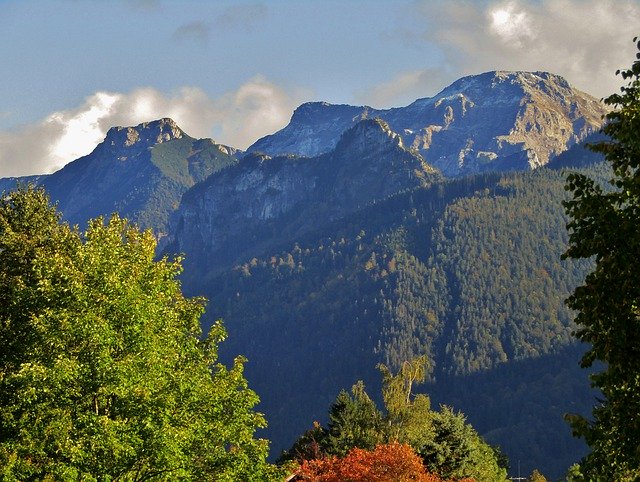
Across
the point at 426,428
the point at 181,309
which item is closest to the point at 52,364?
the point at 181,309

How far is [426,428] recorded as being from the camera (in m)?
75.2

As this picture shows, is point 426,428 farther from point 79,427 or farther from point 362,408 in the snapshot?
point 79,427

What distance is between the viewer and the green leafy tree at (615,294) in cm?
2022

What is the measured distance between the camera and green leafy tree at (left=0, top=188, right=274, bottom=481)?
94.9ft

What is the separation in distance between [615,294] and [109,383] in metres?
17.3

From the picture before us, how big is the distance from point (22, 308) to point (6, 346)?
1638 millimetres

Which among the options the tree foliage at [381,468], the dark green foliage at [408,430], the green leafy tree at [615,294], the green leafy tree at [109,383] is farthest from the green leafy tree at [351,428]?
the green leafy tree at [615,294]

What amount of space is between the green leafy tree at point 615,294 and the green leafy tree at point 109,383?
47.8ft

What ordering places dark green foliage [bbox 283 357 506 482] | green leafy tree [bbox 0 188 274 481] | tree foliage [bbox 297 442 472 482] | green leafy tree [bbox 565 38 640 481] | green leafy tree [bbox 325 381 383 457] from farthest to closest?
1. green leafy tree [bbox 325 381 383 457]
2. dark green foliage [bbox 283 357 506 482]
3. tree foliage [bbox 297 442 472 482]
4. green leafy tree [bbox 0 188 274 481]
5. green leafy tree [bbox 565 38 640 481]

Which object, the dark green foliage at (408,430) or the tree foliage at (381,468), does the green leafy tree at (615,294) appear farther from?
the dark green foliage at (408,430)

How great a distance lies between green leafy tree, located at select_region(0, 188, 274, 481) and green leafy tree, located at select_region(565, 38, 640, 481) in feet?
47.8

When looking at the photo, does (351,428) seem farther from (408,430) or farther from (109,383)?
(109,383)

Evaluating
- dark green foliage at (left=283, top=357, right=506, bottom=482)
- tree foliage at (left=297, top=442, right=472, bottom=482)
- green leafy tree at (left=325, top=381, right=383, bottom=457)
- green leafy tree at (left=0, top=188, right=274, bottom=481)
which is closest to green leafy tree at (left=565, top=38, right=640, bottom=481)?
green leafy tree at (left=0, top=188, right=274, bottom=481)

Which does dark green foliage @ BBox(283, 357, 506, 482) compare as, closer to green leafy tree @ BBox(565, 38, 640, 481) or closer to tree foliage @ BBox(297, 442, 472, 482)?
tree foliage @ BBox(297, 442, 472, 482)
